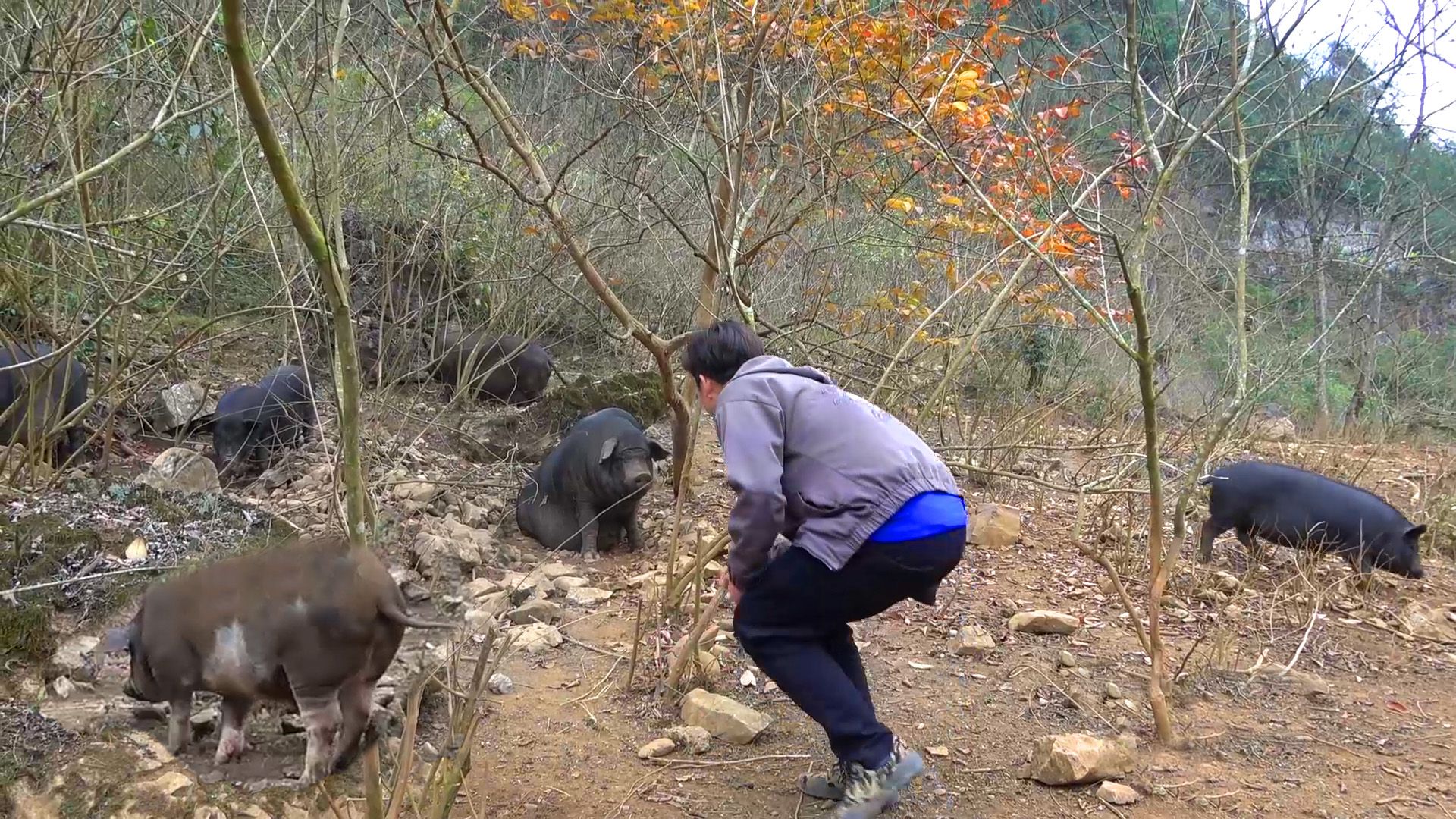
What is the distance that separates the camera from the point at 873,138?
7.88m

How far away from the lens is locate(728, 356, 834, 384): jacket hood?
3475 mm

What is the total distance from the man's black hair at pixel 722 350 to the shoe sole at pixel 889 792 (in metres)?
1.48

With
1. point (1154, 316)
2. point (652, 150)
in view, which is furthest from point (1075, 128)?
point (652, 150)

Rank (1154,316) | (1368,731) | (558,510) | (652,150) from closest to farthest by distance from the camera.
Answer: (1368,731), (558,510), (652,150), (1154,316)

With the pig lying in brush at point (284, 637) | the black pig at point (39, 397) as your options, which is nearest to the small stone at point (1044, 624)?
the pig lying in brush at point (284, 637)

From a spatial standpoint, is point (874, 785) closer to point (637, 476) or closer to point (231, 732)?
point (231, 732)

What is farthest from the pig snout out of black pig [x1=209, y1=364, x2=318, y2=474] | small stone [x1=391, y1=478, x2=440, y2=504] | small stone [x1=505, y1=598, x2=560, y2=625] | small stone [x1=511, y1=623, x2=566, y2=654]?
black pig [x1=209, y1=364, x2=318, y2=474]

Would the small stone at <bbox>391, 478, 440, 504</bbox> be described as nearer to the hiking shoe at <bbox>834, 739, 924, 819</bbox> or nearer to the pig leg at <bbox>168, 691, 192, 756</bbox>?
the pig leg at <bbox>168, 691, 192, 756</bbox>

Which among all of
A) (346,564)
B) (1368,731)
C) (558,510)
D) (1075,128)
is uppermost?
(1075,128)

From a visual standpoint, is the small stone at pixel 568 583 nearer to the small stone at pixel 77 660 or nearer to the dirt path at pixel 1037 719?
the dirt path at pixel 1037 719

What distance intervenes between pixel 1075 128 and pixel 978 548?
8970 mm

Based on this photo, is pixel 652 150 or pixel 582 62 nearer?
pixel 652 150

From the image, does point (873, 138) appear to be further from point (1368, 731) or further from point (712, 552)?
point (1368, 731)

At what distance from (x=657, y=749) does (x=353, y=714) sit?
1.21 m
